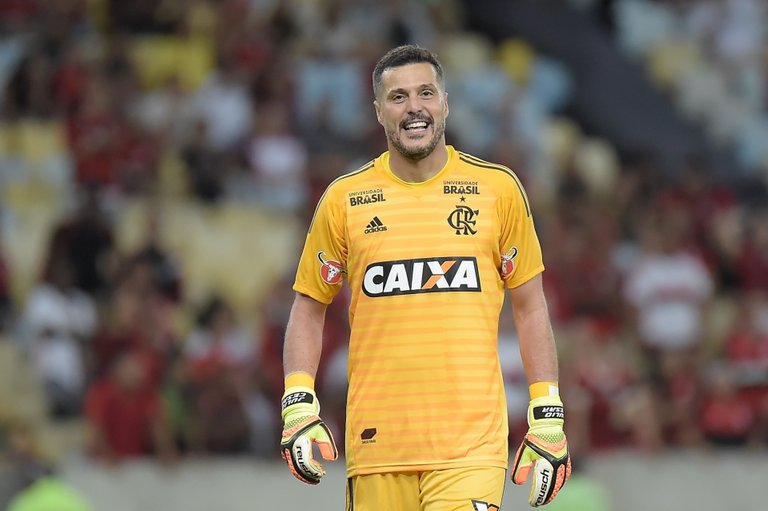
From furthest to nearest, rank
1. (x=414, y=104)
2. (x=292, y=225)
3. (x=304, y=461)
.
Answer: (x=292, y=225), (x=414, y=104), (x=304, y=461)

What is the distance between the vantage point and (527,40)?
20.6m

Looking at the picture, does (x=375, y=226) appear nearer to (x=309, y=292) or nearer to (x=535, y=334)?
(x=309, y=292)

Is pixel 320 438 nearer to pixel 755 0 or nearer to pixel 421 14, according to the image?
pixel 421 14

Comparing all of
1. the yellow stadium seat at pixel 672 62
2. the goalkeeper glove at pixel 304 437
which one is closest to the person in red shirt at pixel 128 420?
the goalkeeper glove at pixel 304 437

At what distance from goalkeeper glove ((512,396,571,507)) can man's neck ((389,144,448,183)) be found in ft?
3.88

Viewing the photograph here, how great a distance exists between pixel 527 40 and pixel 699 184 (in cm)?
398

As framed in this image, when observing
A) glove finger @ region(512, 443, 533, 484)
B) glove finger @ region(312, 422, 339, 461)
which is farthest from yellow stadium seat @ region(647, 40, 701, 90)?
glove finger @ region(312, 422, 339, 461)

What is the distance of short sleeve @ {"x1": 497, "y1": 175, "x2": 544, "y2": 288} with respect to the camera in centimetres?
734

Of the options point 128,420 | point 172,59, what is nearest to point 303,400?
point 128,420

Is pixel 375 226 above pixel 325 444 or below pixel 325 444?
above

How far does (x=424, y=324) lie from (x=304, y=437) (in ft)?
2.47

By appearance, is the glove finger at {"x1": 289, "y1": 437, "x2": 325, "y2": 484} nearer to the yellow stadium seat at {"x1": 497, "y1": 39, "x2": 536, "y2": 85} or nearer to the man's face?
the man's face

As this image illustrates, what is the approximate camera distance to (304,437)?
709 centimetres

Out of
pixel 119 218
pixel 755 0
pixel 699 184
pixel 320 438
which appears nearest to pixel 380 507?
pixel 320 438
